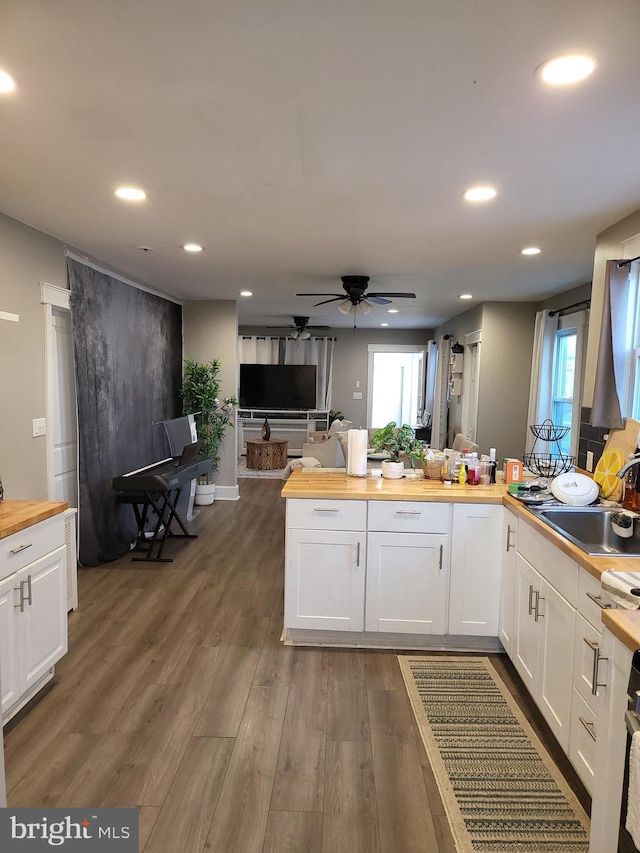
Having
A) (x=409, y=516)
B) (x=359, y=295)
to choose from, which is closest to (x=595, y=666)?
(x=409, y=516)

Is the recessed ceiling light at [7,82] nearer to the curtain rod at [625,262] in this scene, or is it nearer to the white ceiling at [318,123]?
the white ceiling at [318,123]

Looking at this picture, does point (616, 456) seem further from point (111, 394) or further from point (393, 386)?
point (393, 386)

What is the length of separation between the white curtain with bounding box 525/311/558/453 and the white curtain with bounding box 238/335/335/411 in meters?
4.51

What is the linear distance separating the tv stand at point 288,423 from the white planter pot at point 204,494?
3145mm

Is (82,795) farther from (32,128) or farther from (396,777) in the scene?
(32,128)

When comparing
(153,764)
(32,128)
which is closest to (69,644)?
(153,764)

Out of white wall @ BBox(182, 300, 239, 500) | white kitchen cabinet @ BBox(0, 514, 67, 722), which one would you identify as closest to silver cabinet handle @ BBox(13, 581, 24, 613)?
white kitchen cabinet @ BBox(0, 514, 67, 722)

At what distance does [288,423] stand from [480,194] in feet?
22.9

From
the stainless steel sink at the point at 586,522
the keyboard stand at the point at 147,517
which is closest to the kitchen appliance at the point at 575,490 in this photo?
the stainless steel sink at the point at 586,522

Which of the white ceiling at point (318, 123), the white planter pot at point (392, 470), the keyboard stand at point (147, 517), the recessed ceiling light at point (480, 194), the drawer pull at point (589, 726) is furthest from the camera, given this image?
the keyboard stand at point (147, 517)

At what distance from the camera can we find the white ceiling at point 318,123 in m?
1.36

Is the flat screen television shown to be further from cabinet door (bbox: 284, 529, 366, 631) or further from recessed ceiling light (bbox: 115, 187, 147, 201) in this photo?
recessed ceiling light (bbox: 115, 187, 147, 201)

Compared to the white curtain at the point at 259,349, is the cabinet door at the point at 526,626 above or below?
below

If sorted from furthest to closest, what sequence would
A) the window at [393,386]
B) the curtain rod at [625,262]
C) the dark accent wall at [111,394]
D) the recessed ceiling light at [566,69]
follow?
the window at [393,386]
the dark accent wall at [111,394]
the curtain rod at [625,262]
the recessed ceiling light at [566,69]
